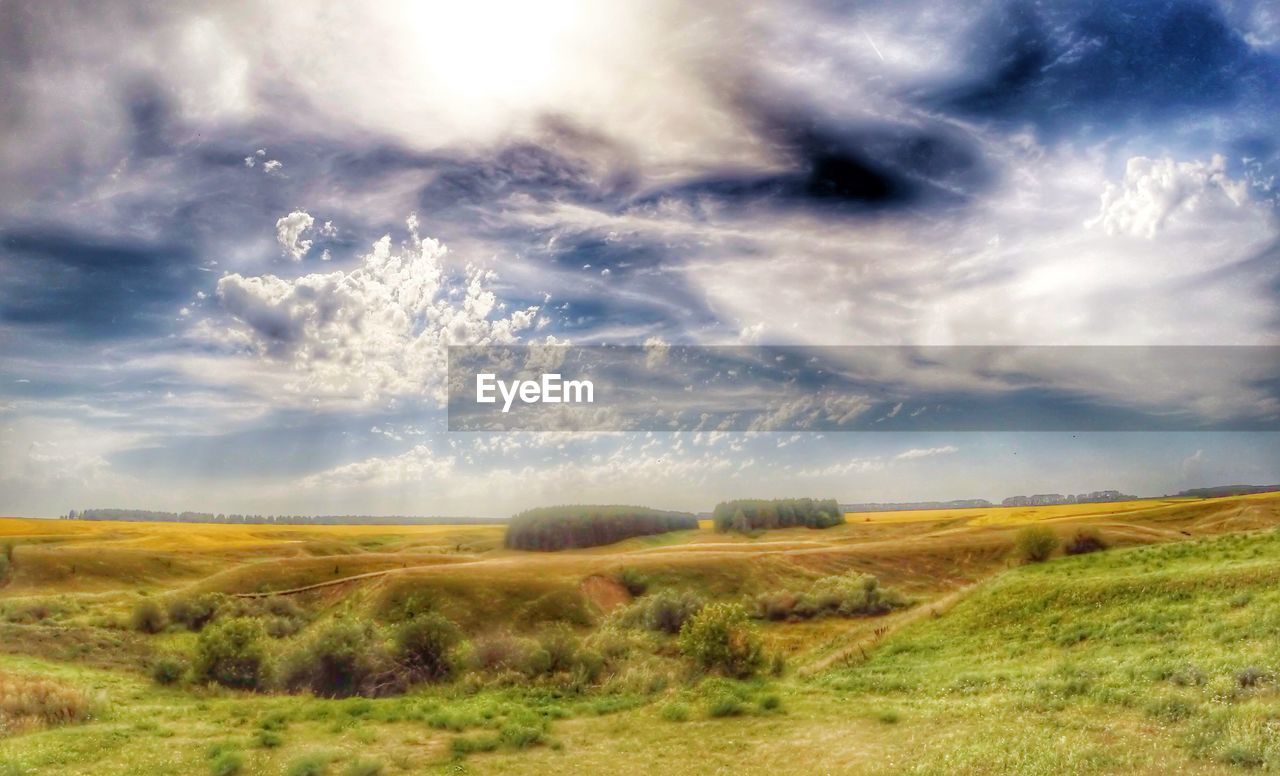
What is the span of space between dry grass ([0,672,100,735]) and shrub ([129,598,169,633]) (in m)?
6.23

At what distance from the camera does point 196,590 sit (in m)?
26.2

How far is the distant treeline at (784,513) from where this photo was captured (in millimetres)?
29484

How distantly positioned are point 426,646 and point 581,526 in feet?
26.0

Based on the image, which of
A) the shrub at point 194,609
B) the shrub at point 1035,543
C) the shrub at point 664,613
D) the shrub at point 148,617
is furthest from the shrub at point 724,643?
the shrub at point 148,617

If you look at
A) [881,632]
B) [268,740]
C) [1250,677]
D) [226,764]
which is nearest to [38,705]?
[268,740]

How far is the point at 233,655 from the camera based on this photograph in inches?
865

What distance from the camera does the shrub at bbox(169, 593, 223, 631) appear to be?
2492 cm

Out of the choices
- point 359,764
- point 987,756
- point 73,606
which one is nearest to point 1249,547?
point 987,756

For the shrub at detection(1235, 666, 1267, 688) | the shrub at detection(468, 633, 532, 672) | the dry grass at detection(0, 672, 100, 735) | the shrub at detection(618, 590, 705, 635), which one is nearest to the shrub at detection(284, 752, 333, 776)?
the dry grass at detection(0, 672, 100, 735)

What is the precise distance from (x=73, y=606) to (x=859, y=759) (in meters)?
26.4

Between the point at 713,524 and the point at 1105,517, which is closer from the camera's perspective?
the point at 1105,517

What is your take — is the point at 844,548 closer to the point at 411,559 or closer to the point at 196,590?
the point at 411,559

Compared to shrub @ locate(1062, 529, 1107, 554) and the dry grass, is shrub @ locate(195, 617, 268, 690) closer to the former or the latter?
the dry grass

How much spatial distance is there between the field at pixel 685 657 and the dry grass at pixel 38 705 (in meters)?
0.06
